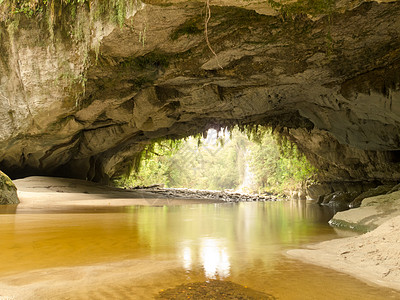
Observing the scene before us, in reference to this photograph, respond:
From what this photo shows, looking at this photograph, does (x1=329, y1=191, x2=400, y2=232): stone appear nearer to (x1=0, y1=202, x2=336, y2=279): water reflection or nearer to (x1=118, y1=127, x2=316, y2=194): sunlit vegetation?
(x1=0, y1=202, x2=336, y2=279): water reflection

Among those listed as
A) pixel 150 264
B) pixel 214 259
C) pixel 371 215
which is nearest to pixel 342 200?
pixel 371 215

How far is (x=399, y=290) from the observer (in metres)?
1.86

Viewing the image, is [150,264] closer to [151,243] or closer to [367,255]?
[151,243]

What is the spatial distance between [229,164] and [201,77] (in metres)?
46.3

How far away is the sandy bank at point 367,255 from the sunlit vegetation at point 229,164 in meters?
8.46

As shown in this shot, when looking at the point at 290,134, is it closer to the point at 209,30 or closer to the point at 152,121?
the point at 152,121

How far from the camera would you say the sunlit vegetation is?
48.4 feet

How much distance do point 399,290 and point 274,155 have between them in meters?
28.3

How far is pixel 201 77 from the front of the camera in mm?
7648

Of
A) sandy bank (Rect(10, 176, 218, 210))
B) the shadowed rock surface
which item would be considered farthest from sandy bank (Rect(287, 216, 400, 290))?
sandy bank (Rect(10, 176, 218, 210))

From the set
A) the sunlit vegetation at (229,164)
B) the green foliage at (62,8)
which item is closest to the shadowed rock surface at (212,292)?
the green foliage at (62,8)

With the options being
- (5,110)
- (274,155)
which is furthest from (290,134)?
(274,155)

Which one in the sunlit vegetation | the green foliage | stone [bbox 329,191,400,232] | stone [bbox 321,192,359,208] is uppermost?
the green foliage

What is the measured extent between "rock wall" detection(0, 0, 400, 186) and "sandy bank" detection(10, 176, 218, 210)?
1.35 m
